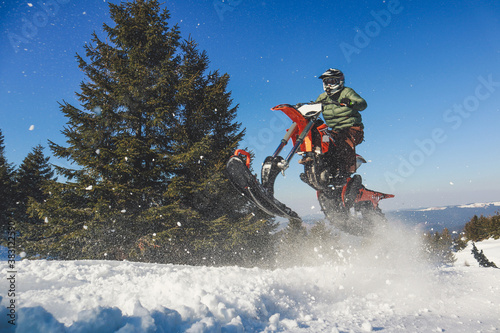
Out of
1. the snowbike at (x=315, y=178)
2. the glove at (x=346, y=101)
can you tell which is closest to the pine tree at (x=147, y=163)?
the snowbike at (x=315, y=178)

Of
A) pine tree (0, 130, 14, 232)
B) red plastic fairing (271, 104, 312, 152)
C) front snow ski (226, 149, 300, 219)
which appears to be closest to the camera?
front snow ski (226, 149, 300, 219)

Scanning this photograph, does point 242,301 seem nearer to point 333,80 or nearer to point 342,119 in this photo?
point 342,119

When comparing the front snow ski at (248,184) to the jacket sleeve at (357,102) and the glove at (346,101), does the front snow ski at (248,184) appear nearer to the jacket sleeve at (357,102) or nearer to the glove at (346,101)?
the glove at (346,101)

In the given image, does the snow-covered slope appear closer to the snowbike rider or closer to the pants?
the pants

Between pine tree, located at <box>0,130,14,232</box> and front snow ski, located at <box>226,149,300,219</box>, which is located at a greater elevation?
pine tree, located at <box>0,130,14,232</box>

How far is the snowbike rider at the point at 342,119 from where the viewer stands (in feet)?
13.5

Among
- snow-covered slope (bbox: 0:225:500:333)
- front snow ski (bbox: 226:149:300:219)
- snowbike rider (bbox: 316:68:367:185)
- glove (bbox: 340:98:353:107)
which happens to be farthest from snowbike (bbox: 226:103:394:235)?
snow-covered slope (bbox: 0:225:500:333)

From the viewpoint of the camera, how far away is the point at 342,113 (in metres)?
4.17

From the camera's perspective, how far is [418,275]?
4.09 meters

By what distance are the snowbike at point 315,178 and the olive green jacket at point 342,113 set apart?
0.63ft

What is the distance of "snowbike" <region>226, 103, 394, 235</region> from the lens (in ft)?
12.2

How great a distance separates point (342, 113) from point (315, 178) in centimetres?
120

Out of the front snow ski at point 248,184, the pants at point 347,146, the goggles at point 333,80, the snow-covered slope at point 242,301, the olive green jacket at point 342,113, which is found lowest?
the snow-covered slope at point 242,301

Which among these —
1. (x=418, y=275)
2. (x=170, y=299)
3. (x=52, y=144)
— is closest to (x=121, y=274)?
(x=170, y=299)
